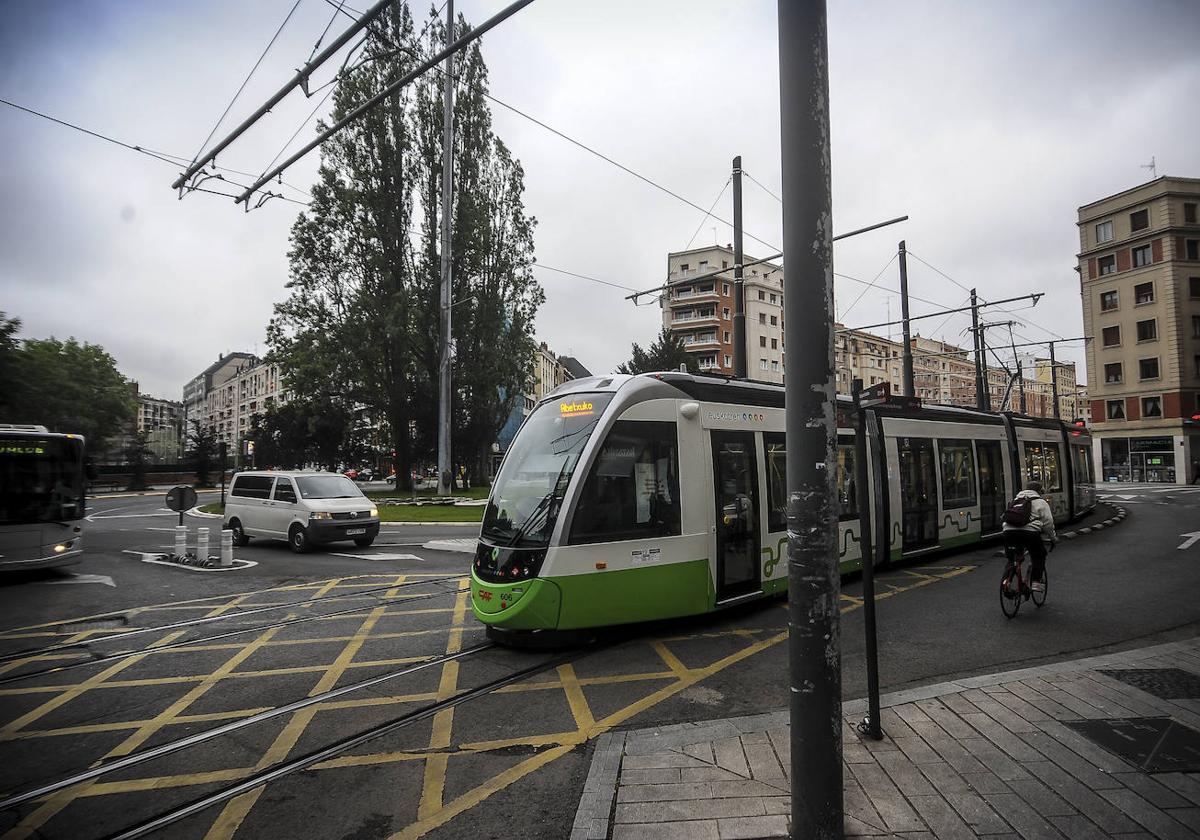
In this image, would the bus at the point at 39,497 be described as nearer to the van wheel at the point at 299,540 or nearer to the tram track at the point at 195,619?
the tram track at the point at 195,619

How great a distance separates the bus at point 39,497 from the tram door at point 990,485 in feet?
55.9

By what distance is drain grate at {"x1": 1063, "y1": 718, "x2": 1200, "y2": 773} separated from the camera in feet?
12.0

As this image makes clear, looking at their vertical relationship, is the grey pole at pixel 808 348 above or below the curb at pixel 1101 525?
above

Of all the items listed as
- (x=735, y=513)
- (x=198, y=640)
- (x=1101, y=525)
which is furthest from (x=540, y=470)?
(x=1101, y=525)

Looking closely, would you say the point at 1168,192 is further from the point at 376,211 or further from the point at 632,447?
the point at 632,447

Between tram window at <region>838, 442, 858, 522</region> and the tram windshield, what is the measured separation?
4.31 meters

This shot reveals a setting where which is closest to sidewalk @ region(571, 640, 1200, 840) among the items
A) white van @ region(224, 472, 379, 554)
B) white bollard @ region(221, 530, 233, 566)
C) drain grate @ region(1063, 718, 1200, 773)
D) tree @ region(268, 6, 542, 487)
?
drain grate @ region(1063, 718, 1200, 773)

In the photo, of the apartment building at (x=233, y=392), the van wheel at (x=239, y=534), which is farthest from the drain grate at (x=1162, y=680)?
the apartment building at (x=233, y=392)

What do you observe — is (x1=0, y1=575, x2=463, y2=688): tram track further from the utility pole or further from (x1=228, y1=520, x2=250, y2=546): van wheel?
the utility pole

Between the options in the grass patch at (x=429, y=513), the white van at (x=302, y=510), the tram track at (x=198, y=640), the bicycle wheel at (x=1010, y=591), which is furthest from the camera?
the grass patch at (x=429, y=513)

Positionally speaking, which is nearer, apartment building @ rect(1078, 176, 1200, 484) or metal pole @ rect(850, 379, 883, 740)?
metal pole @ rect(850, 379, 883, 740)

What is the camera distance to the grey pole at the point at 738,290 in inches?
463

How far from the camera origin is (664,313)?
228 ft

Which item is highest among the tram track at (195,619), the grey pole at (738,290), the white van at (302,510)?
the grey pole at (738,290)
